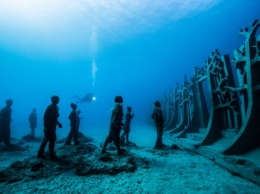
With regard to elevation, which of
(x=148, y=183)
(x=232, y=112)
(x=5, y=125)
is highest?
(x=232, y=112)

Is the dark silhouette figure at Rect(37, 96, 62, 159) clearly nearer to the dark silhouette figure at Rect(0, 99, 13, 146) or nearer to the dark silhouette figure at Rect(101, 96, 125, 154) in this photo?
the dark silhouette figure at Rect(101, 96, 125, 154)

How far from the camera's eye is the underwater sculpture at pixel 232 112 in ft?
17.1

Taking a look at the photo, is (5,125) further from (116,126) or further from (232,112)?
(232,112)

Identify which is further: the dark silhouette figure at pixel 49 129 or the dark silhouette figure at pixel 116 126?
the dark silhouette figure at pixel 116 126

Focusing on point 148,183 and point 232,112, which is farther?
point 232,112

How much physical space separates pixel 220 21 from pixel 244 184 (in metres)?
134

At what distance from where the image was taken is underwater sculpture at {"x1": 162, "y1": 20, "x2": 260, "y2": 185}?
17.1ft

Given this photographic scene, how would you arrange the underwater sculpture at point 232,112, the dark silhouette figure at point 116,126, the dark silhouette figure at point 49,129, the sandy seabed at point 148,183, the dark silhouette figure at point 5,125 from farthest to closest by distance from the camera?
the dark silhouette figure at point 5,125
the dark silhouette figure at point 116,126
the dark silhouette figure at point 49,129
the underwater sculpture at point 232,112
the sandy seabed at point 148,183

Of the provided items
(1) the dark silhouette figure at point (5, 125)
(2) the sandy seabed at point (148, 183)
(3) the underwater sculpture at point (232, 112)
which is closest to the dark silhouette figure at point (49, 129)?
(2) the sandy seabed at point (148, 183)

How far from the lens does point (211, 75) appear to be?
8.47 meters

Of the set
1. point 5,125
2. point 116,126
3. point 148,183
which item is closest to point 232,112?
point 116,126

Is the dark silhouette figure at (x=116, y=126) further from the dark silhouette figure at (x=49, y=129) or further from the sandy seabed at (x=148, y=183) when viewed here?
the sandy seabed at (x=148, y=183)

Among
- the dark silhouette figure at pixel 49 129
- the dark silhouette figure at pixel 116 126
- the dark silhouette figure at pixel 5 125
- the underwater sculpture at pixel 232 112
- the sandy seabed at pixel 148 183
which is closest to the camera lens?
the sandy seabed at pixel 148 183

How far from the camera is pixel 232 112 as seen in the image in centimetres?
726
